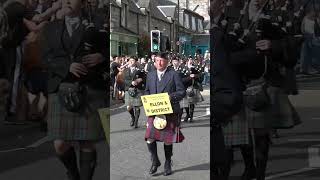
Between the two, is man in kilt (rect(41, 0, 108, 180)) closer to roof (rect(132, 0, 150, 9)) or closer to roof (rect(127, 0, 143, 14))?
roof (rect(127, 0, 143, 14))

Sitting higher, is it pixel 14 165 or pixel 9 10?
pixel 9 10

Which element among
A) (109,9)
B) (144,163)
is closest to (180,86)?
(144,163)

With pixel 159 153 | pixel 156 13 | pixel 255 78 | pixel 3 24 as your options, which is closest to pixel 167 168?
pixel 159 153

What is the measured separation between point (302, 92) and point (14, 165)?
5.01 feet

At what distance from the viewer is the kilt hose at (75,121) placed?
9.90 ft

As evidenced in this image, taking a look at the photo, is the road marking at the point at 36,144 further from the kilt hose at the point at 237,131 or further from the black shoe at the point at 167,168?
the black shoe at the point at 167,168

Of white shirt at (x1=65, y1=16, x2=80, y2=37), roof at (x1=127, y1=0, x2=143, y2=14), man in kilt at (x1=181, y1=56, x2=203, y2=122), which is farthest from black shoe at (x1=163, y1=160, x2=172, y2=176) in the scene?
man in kilt at (x1=181, y1=56, x2=203, y2=122)

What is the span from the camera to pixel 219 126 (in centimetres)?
292

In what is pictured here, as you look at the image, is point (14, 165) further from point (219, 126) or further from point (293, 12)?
point (293, 12)

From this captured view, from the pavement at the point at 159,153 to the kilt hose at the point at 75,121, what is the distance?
10.6ft

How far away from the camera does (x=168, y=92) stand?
6.32m

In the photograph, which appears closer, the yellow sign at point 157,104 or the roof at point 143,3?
the roof at point 143,3

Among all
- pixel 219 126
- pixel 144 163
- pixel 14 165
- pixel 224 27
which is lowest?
pixel 144 163

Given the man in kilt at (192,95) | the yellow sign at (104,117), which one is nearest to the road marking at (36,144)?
the yellow sign at (104,117)
